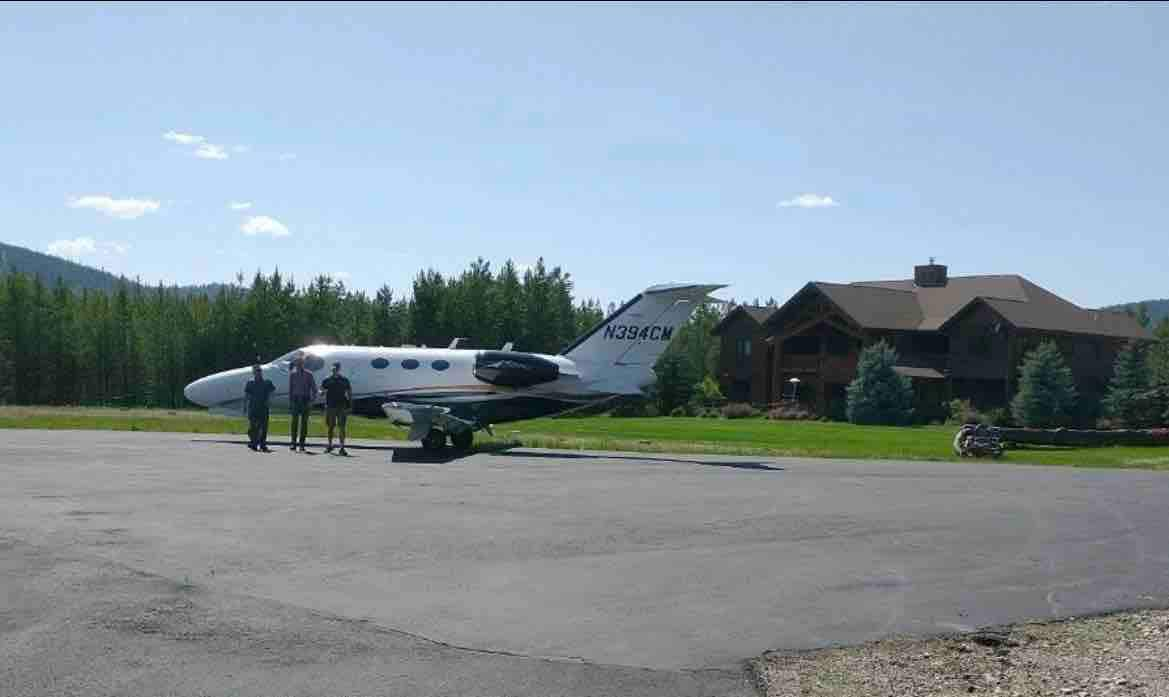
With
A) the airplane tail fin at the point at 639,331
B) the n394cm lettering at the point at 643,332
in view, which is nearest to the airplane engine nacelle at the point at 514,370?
the airplane tail fin at the point at 639,331

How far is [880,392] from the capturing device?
6234 centimetres

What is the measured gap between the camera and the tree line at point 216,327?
280ft

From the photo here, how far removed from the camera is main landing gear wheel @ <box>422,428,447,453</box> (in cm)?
2647

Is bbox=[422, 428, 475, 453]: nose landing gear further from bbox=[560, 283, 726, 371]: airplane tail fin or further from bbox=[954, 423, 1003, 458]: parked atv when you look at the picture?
bbox=[954, 423, 1003, 458]: parked atv

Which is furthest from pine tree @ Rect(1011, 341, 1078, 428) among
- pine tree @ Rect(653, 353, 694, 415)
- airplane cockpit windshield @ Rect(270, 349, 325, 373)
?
airplane cockpit windshield @ Rect(270, 349, 325, 373)

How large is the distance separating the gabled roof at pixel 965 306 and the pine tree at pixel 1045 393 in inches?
259

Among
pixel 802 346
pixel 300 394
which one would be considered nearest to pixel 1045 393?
pixel 802 346

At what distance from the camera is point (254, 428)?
2581 centimetres

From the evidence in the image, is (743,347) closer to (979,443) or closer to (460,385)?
(979,443)

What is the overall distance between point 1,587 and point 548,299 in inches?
3389

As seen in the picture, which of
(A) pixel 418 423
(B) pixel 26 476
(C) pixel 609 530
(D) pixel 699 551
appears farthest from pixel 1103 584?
(A) pixel 418 423

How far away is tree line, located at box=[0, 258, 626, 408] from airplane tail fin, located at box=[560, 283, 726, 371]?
191ft

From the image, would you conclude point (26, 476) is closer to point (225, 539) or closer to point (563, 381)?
point (225, 539)

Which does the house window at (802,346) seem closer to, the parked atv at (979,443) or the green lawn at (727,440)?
the green lawn at (727,440)
